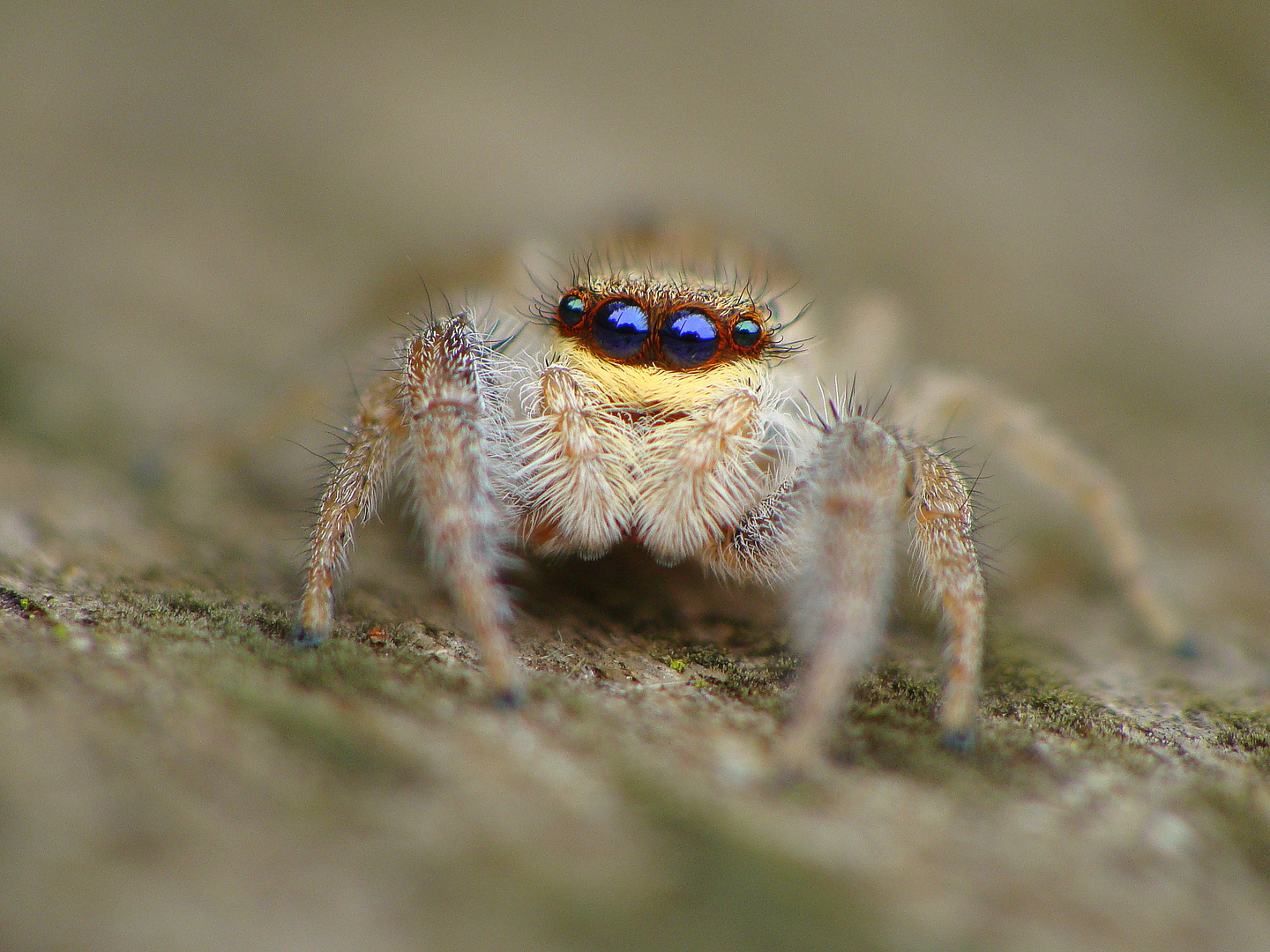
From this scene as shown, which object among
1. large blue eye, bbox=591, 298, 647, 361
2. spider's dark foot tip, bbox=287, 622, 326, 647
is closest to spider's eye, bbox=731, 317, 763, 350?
large blue eye, bbox=591, 298, 647, 361

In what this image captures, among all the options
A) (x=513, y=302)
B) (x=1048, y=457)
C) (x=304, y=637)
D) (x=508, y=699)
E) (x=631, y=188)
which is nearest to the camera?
(x=508, y=699)

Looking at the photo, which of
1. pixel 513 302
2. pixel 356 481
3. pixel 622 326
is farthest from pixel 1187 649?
pixel 513 302

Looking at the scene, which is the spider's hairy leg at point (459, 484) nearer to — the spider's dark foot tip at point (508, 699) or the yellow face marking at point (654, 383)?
the spider's dark foot tip at point (508, 699)

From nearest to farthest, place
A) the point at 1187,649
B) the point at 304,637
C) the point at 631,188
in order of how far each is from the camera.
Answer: the point at 304,637 → the point at 1187,649 → the point at 631,188

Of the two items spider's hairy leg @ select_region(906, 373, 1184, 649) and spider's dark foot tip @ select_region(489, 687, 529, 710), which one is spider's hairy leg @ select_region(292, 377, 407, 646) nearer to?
spider's dark foot tip @ select_region(489, 687, 529, 710)

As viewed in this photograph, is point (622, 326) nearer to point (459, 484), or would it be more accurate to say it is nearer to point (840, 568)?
point (459, 484)

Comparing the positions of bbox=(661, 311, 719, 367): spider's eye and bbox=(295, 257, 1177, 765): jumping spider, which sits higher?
bbox=(661, 311, 719, 367): spider's eye
